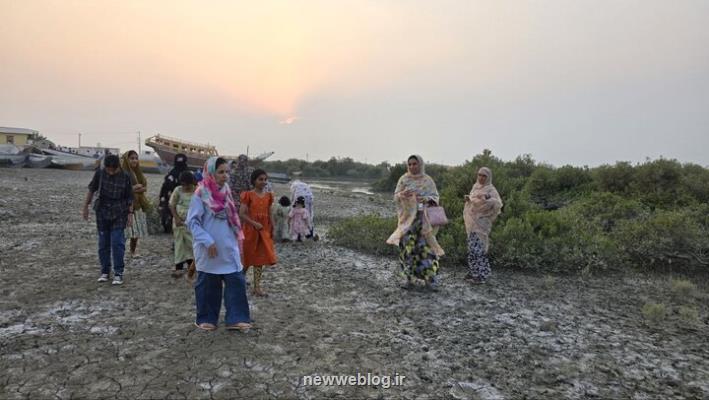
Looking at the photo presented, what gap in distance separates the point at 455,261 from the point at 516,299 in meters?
2.30

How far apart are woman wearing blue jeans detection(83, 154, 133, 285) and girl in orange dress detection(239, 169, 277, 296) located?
179 cm

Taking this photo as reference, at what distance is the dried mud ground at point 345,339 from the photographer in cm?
337

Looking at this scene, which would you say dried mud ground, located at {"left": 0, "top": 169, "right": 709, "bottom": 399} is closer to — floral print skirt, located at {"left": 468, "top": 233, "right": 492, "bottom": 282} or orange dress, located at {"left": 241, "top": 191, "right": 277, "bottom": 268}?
floral print skirt, located at {"left": 468, "top": 233, "right": 492, "bottom": 282}

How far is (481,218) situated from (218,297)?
4.03 m

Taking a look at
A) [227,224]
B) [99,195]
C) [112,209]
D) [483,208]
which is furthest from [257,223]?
[483,208]

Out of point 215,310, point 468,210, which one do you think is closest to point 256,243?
point 215,310

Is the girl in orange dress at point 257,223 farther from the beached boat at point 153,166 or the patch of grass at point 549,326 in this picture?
the beached boat at point 153,166

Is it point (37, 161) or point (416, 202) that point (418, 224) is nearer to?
point (416, 202)

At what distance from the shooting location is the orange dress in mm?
5148

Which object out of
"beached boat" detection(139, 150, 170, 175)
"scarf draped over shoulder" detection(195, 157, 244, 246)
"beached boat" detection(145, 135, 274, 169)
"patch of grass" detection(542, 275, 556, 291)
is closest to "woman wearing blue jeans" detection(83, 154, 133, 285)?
"scarf draped over shoulder" detection(195, 157, 244, 246)

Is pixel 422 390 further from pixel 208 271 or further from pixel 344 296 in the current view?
pixel 344 296

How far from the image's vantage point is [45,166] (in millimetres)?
38312

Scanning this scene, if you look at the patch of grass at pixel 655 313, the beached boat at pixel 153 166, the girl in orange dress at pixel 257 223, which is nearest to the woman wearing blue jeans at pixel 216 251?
the girl in orange dress at pixel 257 223

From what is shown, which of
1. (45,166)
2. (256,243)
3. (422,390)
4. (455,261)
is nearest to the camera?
(422,390)
